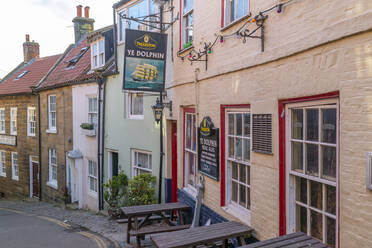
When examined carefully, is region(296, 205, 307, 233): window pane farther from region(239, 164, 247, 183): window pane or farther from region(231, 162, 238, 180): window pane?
region(231, 162, 238, 180): window pane

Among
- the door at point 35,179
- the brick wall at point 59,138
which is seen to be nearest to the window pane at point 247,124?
the brick wall at point 59,138

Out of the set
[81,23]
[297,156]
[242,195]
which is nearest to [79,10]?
[81,23]

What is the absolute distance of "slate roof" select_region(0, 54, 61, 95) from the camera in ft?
66.9

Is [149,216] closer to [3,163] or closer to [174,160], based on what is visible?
[174,160]

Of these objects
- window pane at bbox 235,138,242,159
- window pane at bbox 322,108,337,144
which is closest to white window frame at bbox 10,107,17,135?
window pane at bbox 235,138,242,159

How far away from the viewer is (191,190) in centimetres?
848

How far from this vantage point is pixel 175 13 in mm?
8992

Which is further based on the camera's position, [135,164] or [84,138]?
[84,138]

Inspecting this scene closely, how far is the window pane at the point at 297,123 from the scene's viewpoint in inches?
175

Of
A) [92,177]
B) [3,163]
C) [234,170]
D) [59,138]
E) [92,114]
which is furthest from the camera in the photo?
[3,163]

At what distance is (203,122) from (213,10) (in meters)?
2.16

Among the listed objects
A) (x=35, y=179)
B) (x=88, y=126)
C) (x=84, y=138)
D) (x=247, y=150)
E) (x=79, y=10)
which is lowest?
(x=35, y=179)

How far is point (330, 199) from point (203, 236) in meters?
1.94

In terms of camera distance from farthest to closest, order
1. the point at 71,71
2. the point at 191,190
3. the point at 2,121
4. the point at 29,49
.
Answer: the point at 29,49 < the point at 2,121 < the point at 71,71 < the point at 191,190
